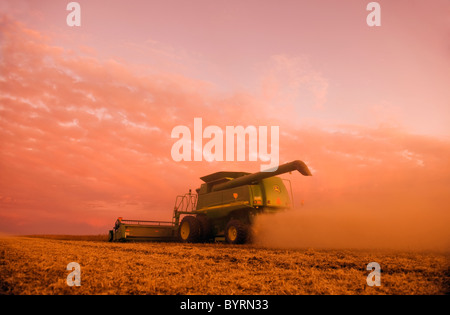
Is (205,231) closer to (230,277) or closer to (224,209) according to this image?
(224,209)

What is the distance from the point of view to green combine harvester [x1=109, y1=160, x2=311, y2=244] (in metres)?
13.5

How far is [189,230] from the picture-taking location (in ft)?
52.2

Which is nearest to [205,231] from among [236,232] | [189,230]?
[189,230]

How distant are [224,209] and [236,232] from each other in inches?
84.2

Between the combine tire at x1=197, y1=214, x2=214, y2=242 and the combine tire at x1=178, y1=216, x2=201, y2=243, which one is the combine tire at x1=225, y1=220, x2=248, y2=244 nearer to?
the combine tire at x1=197, y1=214, x2=214, y2=242

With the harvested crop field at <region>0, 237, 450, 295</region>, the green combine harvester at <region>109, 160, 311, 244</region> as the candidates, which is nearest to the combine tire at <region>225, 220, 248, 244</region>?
the green combine harvester at <region>109, 160, 311, 244</region>

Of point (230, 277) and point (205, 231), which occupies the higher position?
point (230, 277)

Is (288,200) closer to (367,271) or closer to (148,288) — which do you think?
(367,271)

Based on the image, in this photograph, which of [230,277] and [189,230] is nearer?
[230,277]

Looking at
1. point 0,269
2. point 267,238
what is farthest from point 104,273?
point 267,238

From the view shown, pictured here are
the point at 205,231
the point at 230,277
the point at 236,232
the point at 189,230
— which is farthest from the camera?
the point at 189,230

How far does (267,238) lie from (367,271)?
286 inches

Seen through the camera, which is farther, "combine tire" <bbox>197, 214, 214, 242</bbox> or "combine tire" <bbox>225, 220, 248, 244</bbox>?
"combine tire" <bbox>197, 214, 214, 242</bbox>

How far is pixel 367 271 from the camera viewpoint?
5.83 m
